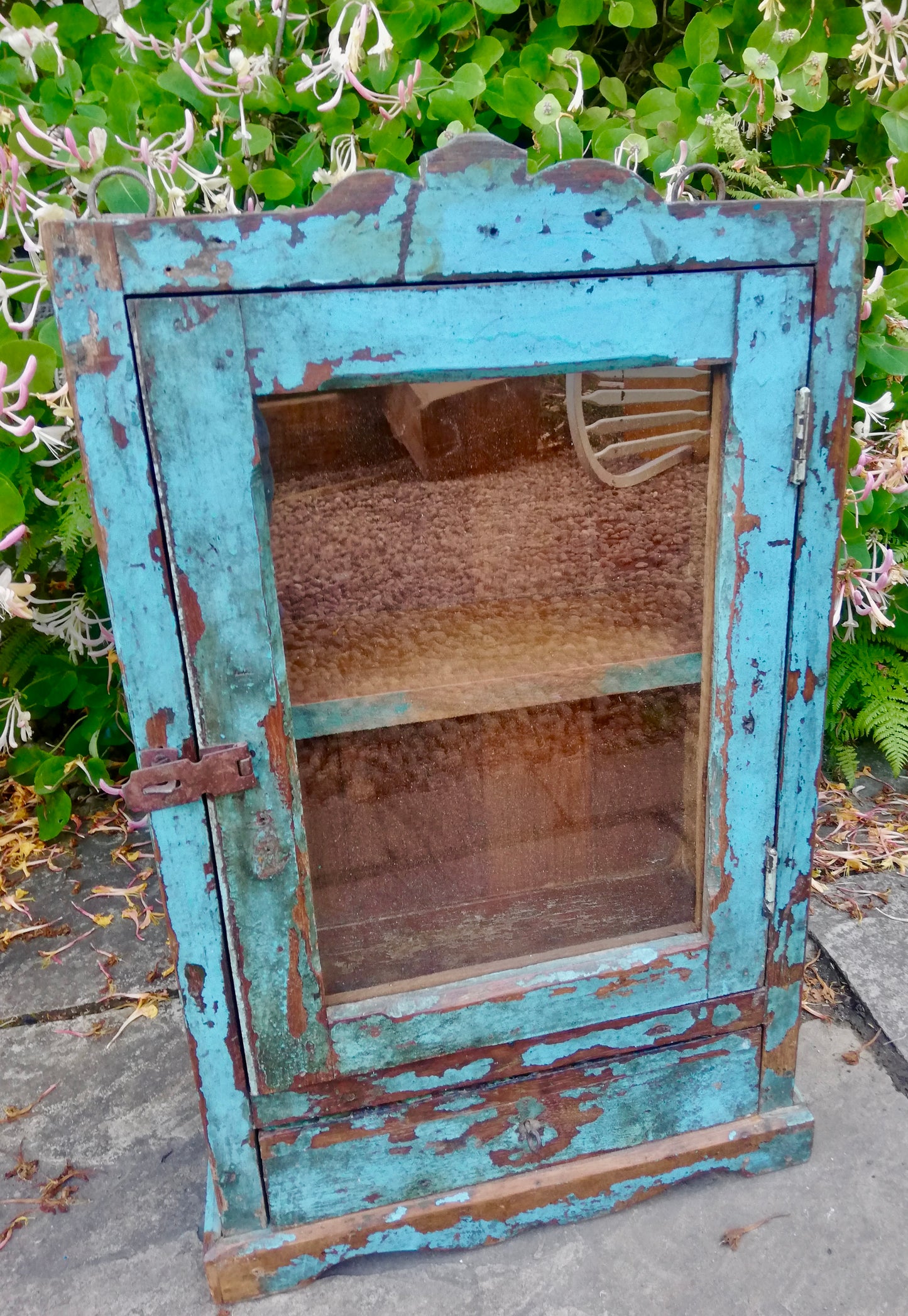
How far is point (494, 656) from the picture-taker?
3.41ft

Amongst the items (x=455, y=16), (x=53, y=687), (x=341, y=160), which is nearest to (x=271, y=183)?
(x=341, y=160)

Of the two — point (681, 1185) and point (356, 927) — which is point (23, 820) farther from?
point (681, 1185)

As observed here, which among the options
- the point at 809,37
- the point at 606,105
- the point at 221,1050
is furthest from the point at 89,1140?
the point at 809,37

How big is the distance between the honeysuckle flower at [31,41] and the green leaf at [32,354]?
1.36ft

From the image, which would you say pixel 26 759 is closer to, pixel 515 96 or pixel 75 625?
pixel 75 625

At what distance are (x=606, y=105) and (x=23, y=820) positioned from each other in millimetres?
1849

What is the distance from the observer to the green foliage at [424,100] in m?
1.21

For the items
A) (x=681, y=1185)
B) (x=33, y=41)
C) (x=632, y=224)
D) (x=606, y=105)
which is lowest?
(x=681, y=1185)

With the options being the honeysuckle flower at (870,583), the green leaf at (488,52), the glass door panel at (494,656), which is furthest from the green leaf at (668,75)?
the honeysuckle flower at (870,583)

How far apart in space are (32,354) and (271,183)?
1.36 feet

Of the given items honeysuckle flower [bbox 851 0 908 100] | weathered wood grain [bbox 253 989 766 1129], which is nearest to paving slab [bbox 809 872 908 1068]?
weathered wood grain [bbox 253 989 766 1129]

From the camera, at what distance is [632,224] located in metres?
0.85

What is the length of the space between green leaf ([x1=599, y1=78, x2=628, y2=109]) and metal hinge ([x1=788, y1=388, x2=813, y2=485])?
68 centimetres

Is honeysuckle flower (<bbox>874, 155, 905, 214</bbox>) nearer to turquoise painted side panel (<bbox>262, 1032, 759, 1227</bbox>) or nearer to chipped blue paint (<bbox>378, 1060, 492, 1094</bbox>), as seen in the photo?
turquoise painted side panel (<bbox>262, 1032, 759, 1227</bbox>)
